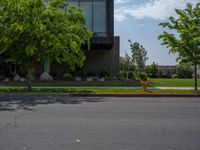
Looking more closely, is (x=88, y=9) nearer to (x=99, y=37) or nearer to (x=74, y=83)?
(x=99, y=37)

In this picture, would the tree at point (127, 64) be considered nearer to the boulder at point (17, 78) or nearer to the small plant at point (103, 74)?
the small plant at point (103, 74)

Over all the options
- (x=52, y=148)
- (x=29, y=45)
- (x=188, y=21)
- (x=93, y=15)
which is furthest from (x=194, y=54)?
Result: (x=52, y=148)

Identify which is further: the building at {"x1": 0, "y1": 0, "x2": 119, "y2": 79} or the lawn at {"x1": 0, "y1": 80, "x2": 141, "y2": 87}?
the building at {"x1": 0, "y1": 0, "x2": 119, "y2": 79}

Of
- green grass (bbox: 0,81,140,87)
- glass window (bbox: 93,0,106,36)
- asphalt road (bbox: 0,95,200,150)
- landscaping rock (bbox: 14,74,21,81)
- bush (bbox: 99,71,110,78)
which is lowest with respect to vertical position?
asphalt road (bbox: 0,95,200,150)

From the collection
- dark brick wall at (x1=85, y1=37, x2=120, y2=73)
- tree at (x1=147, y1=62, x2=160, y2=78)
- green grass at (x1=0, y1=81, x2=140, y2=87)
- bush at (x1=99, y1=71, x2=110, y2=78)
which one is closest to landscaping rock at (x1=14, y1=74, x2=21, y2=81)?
green grass at (x1=0, y1=81, x2=140, y2=87)

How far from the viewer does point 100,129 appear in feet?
31.4

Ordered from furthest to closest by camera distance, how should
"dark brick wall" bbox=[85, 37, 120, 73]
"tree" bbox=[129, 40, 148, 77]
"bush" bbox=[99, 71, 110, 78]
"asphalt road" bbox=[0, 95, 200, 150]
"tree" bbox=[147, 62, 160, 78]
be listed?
1. "tree" bbox=[147, 62, 160, 78]
2. "tree" bbox=[129, 40, 148, 77]
3. "dark brick wall" bbox=[85, 37, 120, 73]
4. "bush" bbox=[99, 71, 110, 78]
5. "asphalt road" bbox=[0, 95, 200, 150]

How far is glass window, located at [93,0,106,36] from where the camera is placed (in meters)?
35.5

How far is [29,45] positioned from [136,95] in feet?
21.4

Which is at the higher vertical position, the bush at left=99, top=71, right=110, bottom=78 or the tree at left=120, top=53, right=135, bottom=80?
the tree at left=120, top=53, right=135, bottom=80

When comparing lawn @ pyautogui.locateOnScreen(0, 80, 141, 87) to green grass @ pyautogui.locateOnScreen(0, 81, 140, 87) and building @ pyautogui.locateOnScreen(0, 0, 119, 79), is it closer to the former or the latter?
green grass @ pyautogui.locateOnScreen(0, 81, 140, 87)

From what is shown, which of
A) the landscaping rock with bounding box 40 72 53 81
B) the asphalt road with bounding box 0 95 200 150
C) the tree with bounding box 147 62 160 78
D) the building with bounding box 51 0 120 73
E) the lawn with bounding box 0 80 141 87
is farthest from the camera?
the tree with bounding box 147 62 160 78

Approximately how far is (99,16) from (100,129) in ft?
88.6

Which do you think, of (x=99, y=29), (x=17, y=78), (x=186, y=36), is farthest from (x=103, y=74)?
(x=186, y=36)
